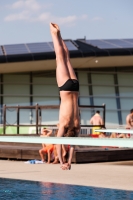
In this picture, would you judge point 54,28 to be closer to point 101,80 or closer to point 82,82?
point 82,82

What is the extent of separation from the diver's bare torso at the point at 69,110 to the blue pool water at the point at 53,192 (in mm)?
882

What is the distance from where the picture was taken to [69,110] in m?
5.84

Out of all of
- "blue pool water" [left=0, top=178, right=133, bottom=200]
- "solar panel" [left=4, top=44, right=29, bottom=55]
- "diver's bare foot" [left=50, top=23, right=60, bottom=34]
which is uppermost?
"solar panel" [left=4, top=44, right=29, bottom=55]

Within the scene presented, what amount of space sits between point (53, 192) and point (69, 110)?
4.31ft

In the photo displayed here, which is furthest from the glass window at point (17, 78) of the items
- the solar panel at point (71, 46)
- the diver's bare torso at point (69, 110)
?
the diver's bare torso at point (69, 110)

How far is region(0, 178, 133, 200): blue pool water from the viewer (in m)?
6.00

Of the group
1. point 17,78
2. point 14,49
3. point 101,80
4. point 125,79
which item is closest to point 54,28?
point 14,49

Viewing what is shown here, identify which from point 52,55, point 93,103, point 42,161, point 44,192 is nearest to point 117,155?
point 42,161

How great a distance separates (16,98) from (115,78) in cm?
655

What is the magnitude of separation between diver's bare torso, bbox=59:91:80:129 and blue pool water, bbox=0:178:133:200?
34.7 inches

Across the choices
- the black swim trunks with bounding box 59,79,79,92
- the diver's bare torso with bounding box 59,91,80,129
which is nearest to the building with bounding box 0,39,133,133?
the diver's bare torso with bounding box 59,91,80,129

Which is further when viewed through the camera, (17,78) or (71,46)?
(17,78)

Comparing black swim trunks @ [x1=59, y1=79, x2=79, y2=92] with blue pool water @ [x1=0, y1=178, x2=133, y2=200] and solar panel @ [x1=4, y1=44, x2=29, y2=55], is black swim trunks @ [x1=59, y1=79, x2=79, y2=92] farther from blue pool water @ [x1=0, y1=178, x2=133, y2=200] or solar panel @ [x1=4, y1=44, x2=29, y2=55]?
solar panel @ [x1=4, y1=44, x2=29, y2=55]

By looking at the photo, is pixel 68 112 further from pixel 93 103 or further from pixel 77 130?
pixel 93 103
